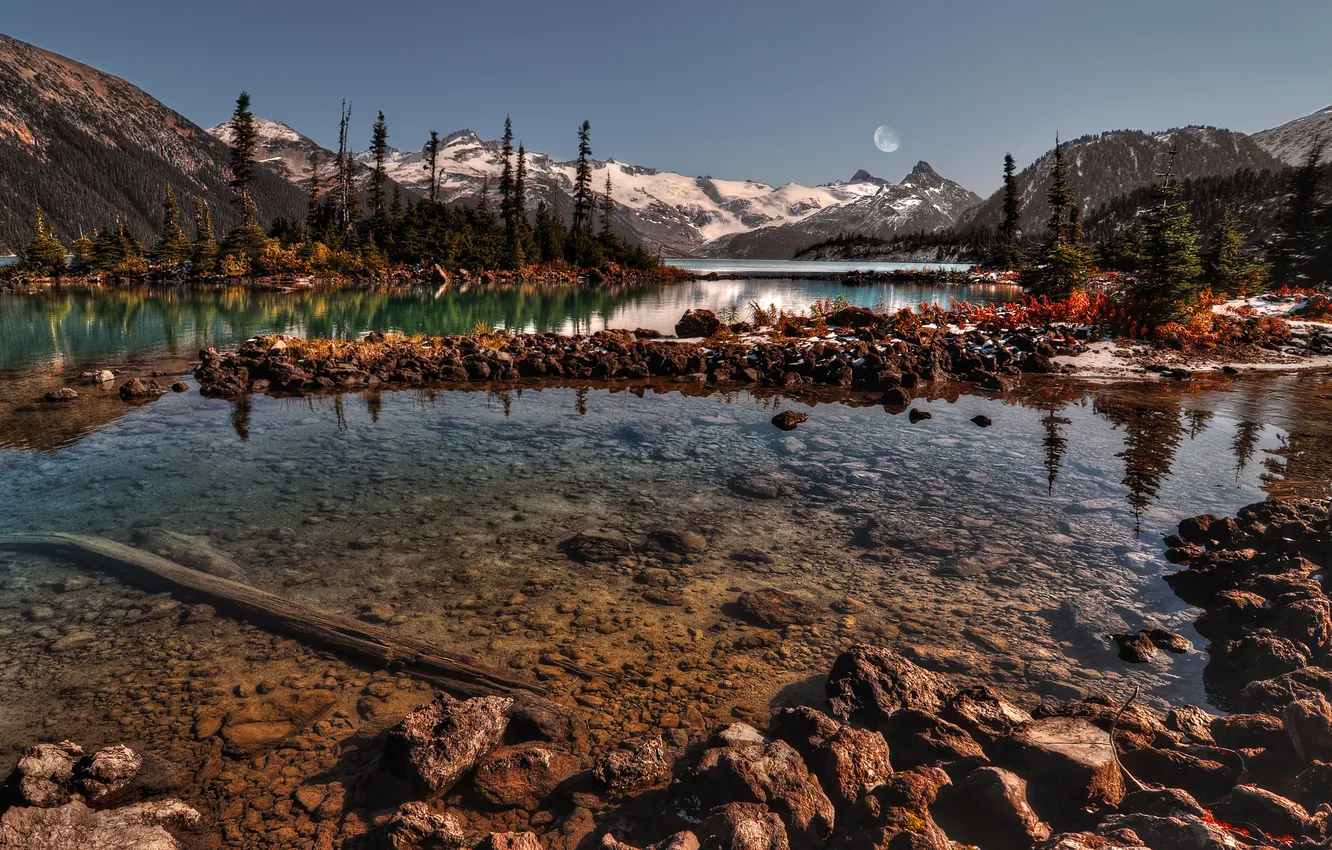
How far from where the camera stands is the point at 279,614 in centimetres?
684

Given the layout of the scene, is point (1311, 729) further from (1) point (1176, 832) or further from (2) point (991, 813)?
(2) point (991, 813)

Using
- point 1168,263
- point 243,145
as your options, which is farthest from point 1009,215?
point 243,145

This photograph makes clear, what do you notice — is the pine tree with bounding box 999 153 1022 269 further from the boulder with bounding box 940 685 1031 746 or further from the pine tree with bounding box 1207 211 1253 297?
the boulder with bounding box 940 685 1031 746

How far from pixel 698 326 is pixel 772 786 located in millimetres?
27321

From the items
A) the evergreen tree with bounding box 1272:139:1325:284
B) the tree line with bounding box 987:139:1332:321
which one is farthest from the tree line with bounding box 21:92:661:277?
the evergreen tree with bounding box 1272:139:1325:284

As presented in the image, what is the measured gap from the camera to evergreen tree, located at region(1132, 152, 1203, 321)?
26672mm

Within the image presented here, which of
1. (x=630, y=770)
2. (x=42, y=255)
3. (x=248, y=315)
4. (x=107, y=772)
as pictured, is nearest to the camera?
(x=107, y=772)

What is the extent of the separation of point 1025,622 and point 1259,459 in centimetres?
975

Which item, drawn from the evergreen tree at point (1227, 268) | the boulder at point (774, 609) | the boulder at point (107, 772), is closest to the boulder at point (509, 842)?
the boulder at point (107, 772)

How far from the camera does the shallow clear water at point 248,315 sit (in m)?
27.5

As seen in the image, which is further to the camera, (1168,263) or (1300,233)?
(1300,233)

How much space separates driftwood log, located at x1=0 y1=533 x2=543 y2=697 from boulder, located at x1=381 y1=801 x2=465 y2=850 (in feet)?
5.18

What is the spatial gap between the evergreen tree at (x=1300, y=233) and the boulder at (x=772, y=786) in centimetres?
5980

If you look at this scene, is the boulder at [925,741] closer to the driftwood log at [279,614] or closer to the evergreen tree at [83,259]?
the driftwood log at [279,614]
